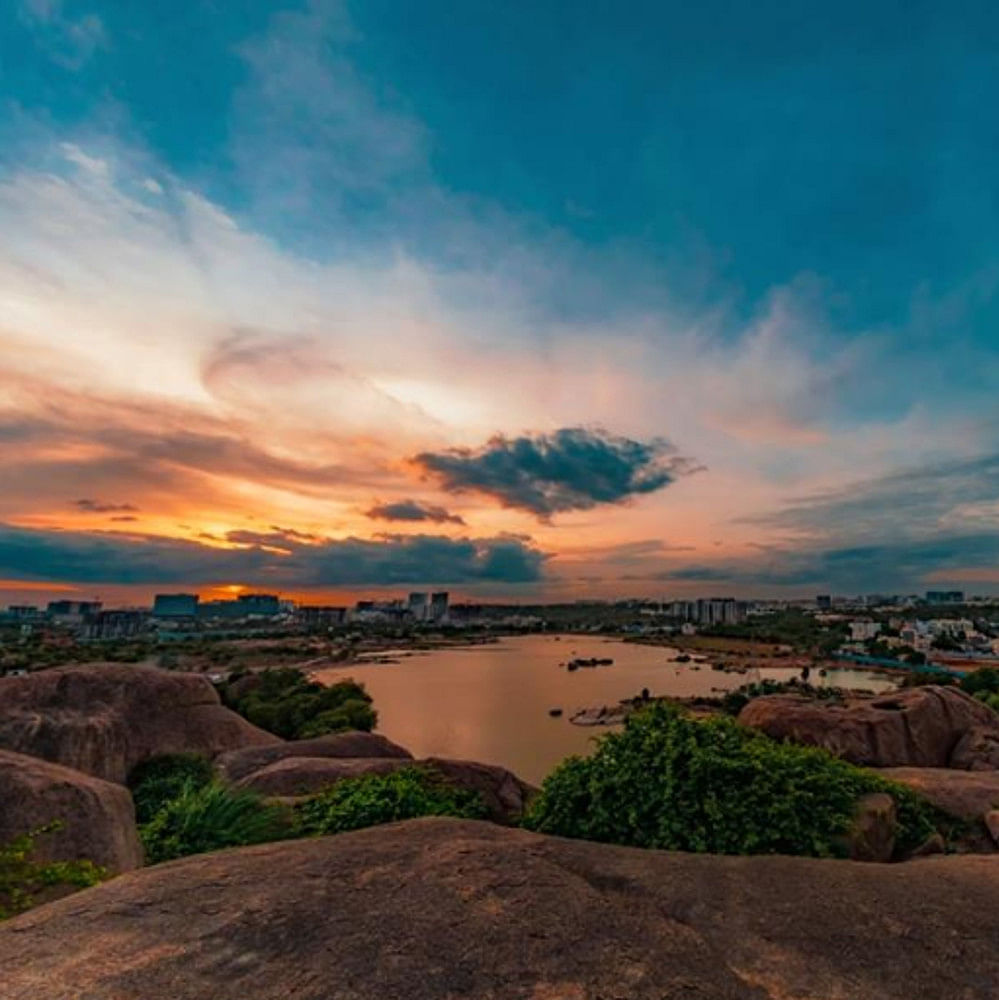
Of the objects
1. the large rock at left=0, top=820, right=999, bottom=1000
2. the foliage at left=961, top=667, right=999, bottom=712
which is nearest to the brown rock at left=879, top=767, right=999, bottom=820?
the large rock at left=0, top=820, right=999, bottom=1000

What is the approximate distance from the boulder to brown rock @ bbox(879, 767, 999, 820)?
11.6m

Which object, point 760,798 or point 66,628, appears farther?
point 66,628

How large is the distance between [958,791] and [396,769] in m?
9.62

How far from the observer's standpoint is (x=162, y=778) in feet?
57.9

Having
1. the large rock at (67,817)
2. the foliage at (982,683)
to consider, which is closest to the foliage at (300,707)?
the large rock at (67,817)

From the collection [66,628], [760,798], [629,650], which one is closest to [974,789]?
[760,798]

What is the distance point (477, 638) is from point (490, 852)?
630ft

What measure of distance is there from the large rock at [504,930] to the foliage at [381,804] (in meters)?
2.52

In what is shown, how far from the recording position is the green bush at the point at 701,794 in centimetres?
739

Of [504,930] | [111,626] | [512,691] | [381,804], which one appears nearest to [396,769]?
[381,804]

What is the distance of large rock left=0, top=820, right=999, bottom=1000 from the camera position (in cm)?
377

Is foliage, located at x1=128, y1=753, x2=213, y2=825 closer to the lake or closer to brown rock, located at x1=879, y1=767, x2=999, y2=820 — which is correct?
the lake

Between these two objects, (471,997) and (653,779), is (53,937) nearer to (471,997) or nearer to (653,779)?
(471,997)

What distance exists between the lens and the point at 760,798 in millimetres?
7617
